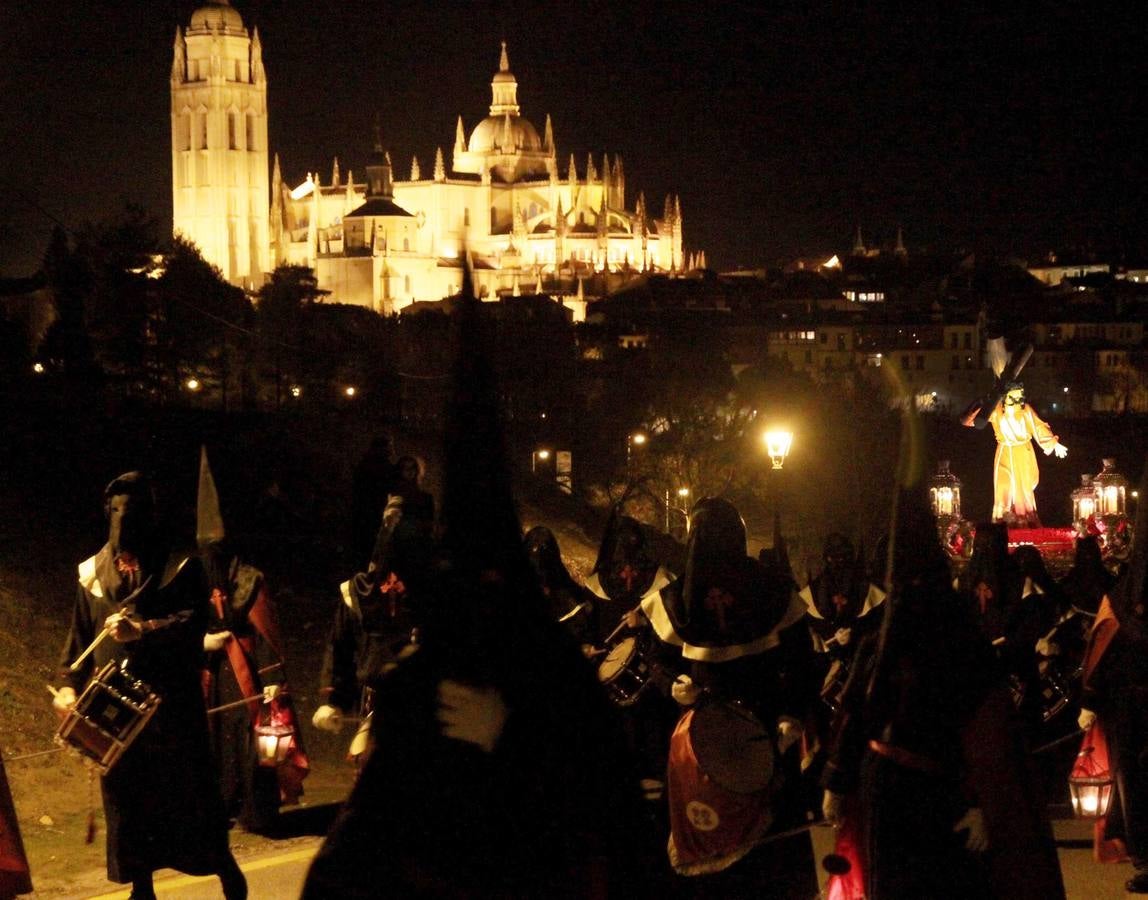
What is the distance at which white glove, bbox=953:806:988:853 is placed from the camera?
6758 mm

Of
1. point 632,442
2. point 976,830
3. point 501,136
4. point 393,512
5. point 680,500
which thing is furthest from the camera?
point 501,136

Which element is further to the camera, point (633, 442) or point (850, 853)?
point (633, 442)

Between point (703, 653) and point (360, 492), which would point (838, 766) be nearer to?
point (703, 653)

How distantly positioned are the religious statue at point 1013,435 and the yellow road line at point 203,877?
14.5 metres

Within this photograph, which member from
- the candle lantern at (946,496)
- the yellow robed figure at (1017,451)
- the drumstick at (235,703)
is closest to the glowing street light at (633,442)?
the candle lantern at (946,496)

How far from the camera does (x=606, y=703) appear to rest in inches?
181

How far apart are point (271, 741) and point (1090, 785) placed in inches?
180

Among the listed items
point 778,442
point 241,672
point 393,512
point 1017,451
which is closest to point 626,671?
point 393,512

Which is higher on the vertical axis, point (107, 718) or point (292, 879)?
point (107, 718)

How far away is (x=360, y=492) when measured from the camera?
10633 millimetres

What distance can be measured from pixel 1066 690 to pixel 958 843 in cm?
630

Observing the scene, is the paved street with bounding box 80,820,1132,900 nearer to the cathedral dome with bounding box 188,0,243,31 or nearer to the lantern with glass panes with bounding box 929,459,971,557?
the lantern with glass panes with bounding box 929,459,971,557

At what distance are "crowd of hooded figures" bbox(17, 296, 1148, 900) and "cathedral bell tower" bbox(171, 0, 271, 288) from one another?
5453 inches

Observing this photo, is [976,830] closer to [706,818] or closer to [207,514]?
[706,818]
